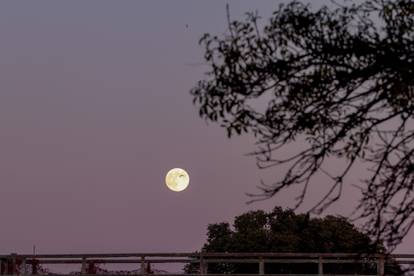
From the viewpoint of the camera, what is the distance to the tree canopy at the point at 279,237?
37.8 meters

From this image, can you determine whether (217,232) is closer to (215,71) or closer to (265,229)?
(265,229)

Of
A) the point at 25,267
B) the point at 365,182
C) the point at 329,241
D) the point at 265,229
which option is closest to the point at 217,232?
the point at 265,229

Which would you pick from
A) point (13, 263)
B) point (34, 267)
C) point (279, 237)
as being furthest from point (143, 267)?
point (279, 237)

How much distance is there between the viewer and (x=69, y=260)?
919 inches

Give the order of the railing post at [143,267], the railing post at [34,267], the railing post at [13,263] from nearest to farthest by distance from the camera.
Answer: the railing post at [143,267] → the railing post at [34,267] → the railing post at [13,263]

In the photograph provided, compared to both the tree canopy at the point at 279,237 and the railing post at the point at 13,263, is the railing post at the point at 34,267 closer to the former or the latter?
the railing post at the point at 13,263

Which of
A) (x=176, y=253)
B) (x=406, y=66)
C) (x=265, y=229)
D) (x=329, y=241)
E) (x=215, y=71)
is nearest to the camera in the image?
(x=406, y=66)

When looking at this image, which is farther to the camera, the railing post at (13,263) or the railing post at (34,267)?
the railing post at (13,263)

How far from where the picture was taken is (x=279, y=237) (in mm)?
40406

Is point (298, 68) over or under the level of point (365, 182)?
over

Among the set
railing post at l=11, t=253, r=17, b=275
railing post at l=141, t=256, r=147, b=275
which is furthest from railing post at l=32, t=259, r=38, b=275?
railing post at l=141, t=256, r=147, b=275

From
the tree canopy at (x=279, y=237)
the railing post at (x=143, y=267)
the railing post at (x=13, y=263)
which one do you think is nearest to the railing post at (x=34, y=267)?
the railing post at (x=13, y=263)

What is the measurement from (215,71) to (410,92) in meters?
1.52

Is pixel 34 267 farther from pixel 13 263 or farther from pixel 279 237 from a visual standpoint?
pixel 279 237
